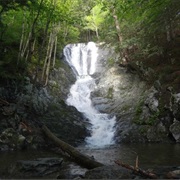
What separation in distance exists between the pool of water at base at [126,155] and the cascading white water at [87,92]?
2514 millimetres

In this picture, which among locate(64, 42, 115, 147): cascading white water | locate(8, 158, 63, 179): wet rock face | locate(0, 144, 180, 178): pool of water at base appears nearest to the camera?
locate(8, 158, 63, 179): wet rock face

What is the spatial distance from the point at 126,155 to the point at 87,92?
42.1 feet

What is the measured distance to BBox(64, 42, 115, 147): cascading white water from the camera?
55.8 ft

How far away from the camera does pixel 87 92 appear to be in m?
24.2

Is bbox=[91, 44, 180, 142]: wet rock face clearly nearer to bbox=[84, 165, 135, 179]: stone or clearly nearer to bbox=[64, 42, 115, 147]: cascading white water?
bbox=[64, 42, 115, 147]: cascading white water

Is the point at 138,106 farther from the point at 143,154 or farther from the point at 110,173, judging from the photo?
the point at 110,173

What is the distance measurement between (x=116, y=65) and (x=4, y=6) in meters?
14.9

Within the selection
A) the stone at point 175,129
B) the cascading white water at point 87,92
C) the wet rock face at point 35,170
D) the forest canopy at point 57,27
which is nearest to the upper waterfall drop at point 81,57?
the cascading white water at point 87,92

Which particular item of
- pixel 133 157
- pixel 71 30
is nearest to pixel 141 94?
pixel 133 157

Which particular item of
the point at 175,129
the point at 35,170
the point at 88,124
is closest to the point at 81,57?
the point at 88,124

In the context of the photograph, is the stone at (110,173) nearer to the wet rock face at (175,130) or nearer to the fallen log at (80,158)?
the fallen log at (80,158)

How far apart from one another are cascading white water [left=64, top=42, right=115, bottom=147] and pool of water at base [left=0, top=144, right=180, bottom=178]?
2514 mm

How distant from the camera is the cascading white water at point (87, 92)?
17.0 m

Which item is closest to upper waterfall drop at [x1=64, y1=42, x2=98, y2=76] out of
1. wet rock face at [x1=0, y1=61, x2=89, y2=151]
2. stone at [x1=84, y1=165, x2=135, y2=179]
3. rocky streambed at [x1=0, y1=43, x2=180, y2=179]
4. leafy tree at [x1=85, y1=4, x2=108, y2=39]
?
leafy tree at [x1=85, y1=4, x2=108, y2=39]
